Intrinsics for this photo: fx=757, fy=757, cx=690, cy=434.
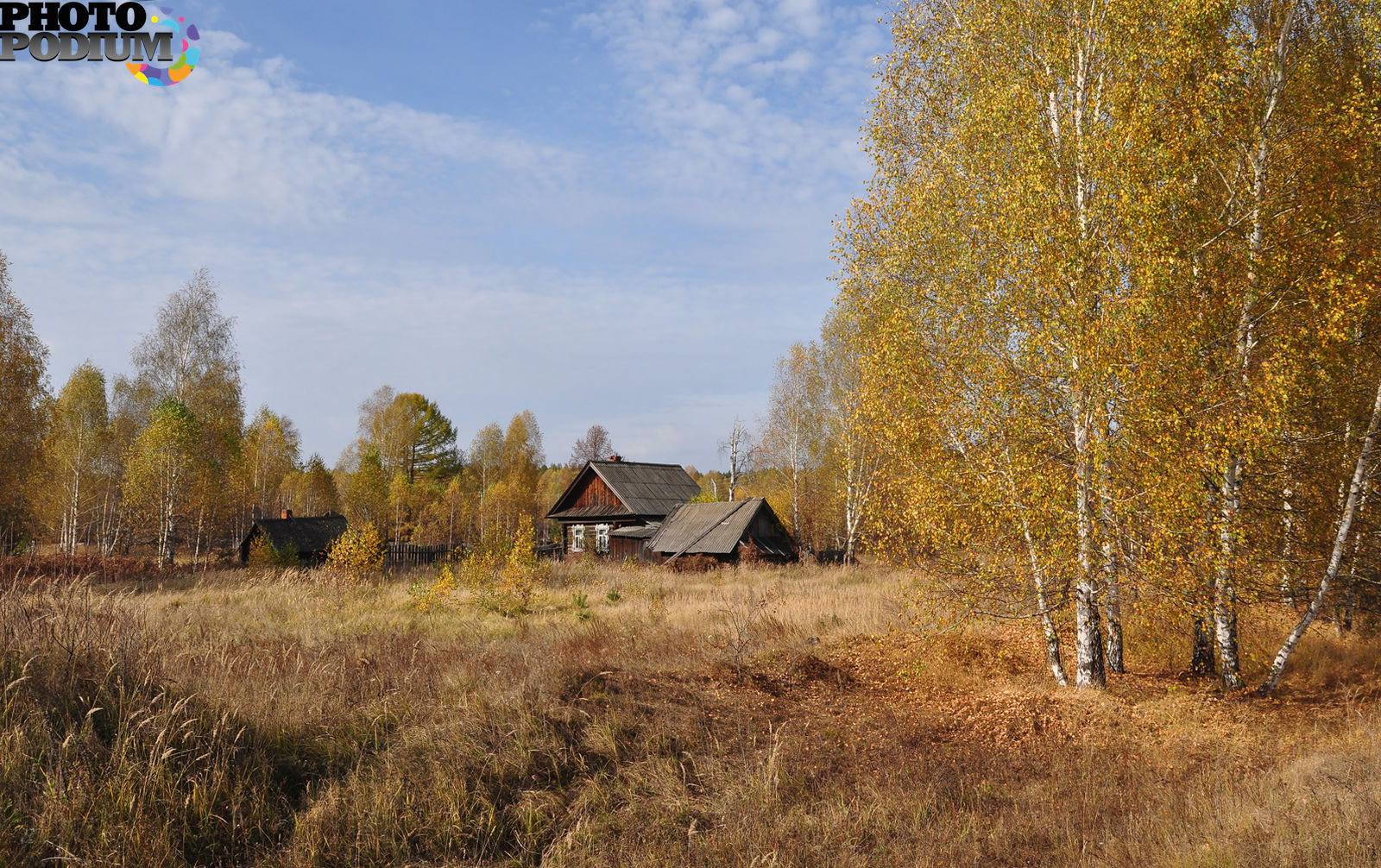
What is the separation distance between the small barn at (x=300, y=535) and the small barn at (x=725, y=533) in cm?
1353

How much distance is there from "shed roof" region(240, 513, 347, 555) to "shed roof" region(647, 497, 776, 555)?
13491 millimetres

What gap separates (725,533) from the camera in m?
29.2

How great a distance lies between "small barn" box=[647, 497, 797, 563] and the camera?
28766 millimetres

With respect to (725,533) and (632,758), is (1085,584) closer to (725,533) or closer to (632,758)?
(632,758)

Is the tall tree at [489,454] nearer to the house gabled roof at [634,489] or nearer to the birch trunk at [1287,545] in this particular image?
the house gabled roof at [634,489]

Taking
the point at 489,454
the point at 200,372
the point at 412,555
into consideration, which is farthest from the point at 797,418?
the point at 489,454

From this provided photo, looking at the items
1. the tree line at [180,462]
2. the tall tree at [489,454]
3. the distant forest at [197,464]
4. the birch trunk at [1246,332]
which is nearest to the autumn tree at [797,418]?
the distant forest at [197,464]

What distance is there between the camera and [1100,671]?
989 centimetres

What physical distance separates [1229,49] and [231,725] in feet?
42.8

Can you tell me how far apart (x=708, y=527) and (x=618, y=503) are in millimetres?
6466

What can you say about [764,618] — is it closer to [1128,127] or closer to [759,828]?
[759,828]

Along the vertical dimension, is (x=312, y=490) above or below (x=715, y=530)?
above

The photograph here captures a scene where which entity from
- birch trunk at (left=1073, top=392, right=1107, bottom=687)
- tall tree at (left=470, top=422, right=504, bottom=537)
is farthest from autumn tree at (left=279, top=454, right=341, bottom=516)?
birch trunk at (left=1073, top=392, right=1107, bottom=687)

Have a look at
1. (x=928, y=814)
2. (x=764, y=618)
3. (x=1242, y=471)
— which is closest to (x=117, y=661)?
(x=928, y=814)
